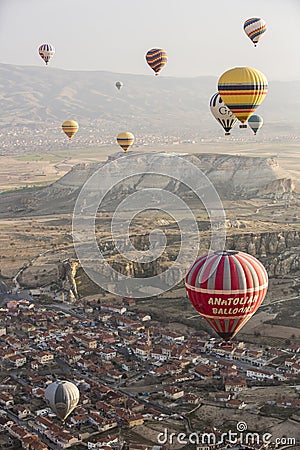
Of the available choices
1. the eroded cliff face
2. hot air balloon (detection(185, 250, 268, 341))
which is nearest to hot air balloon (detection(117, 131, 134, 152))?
the eroded cliff face

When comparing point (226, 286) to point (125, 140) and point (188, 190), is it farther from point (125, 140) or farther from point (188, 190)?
point (188, 190)

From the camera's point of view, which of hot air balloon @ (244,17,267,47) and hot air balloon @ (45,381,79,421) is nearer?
hot air balloon @ (45,381,79,421)

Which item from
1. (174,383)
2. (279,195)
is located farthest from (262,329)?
(279,195)

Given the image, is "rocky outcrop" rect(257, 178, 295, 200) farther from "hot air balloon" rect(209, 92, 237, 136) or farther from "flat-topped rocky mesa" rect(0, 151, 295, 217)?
"hot air balloon" rect(209, 92, 237, 136)

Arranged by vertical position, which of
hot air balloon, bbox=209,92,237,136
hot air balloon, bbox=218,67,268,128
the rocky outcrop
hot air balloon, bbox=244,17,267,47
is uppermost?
the rocky outcrop

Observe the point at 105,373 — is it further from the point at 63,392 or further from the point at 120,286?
the point at 120,286

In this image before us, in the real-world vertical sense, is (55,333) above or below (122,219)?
below
